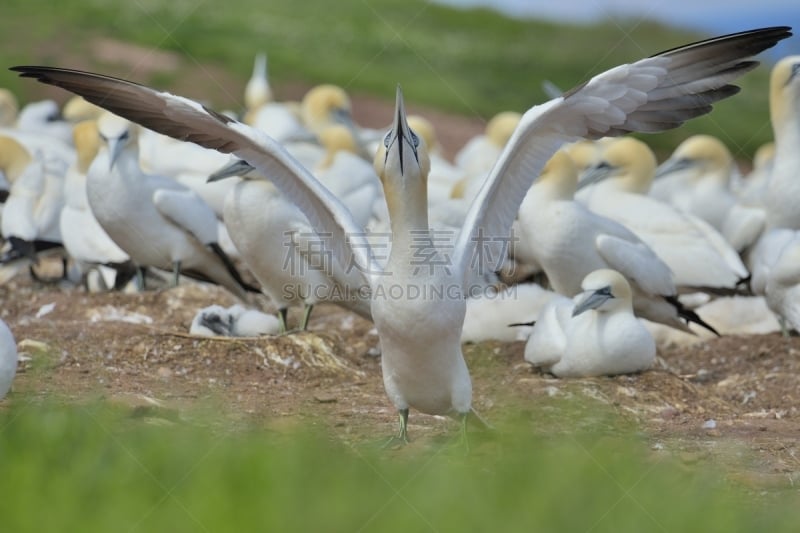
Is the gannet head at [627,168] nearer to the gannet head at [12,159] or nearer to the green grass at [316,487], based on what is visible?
the gannet head at [12,159]

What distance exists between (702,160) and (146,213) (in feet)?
22.3

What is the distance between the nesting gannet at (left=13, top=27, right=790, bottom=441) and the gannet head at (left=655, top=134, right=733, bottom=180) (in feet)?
25.4

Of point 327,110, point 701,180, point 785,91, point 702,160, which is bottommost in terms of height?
point 701,180

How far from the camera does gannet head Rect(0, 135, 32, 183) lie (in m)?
13.2

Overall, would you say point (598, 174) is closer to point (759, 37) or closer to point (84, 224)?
point (84, 224)

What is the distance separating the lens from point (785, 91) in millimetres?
12641

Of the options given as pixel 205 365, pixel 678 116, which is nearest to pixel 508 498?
pixel 678 116

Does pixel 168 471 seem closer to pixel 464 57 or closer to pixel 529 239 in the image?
pixel 529 239

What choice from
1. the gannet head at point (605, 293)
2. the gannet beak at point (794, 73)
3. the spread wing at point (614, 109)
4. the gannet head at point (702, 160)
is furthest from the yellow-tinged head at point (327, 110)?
the spread wing at point (614, 109)

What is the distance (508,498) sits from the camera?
4469 millimetres

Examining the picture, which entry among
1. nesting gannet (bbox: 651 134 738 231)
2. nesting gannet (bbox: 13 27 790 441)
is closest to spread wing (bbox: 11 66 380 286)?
Result: nesting gannet (bbox: 13 27 790 441)

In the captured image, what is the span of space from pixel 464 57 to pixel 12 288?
74.5ft

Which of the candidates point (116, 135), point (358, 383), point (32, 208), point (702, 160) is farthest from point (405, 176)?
point (702, 160)

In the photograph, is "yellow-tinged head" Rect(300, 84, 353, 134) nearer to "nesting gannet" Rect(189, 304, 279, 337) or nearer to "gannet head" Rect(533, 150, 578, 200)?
"gannet head" Rect(533, 150, 578, 200)
